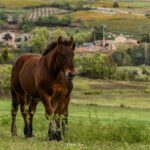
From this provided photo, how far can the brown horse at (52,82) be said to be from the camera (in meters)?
14.5

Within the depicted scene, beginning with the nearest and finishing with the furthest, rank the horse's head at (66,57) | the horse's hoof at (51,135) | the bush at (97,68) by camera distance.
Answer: the horse's head at (66,57)
the horse's hoof at (51,135)
the bush at (97,68)

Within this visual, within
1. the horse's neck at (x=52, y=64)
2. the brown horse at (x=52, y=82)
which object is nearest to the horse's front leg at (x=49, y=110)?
the brown horse at (x=52, y=82)

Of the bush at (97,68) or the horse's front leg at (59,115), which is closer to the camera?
the horse's front leg at (59,115)

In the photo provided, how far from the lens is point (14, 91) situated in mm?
17453

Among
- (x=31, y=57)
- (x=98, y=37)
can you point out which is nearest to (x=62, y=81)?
(x=31, y=57)

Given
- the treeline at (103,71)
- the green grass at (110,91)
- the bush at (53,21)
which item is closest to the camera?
the green grass at (110,91)

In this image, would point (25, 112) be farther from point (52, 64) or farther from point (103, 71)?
point (103, 71)

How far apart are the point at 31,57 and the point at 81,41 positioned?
151996 mm

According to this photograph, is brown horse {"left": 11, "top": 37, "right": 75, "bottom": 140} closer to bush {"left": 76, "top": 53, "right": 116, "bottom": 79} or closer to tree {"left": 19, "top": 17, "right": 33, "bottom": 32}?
bush {"left": 76, "top": 53, "right": 116, "bottom": 79}

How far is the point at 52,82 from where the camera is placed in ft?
49.3

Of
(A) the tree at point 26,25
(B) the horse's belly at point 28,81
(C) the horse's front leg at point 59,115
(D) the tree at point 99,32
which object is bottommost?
(D) the tree at point 99,32

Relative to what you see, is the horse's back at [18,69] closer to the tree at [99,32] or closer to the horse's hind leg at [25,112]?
the horse's hind leg at [25,112]

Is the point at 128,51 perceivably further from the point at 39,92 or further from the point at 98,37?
the point at 39,92

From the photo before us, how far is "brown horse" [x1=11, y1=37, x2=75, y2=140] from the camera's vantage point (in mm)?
14531
